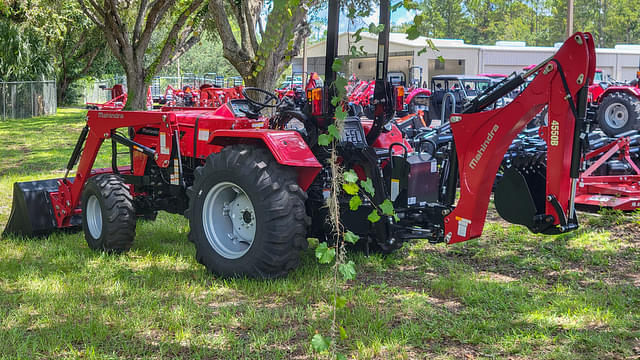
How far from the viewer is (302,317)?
4.61 meters

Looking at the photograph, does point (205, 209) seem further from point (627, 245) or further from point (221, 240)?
point (627, 245)

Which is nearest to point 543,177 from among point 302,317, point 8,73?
point 302,317

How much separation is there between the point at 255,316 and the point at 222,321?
0.23m

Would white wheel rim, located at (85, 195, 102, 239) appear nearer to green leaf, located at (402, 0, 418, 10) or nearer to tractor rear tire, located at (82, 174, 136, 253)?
tractor rear tire, located at (82, 174, 136, 253)

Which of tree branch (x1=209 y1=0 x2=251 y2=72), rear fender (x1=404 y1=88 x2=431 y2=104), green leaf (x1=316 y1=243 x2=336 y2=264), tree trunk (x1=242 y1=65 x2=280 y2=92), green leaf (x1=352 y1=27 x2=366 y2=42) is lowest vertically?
green leaf (x1=316 y1=243 x2=336 y2=264)

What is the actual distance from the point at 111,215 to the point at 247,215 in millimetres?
1502

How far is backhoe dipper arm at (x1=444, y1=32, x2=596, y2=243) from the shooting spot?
436cm

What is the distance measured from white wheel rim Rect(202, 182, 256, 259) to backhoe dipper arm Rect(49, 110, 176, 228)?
1.14 m

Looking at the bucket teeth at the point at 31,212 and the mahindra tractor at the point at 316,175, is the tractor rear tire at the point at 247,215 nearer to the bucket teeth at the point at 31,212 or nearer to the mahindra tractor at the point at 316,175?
the mahindra tractor at the point at 316,175

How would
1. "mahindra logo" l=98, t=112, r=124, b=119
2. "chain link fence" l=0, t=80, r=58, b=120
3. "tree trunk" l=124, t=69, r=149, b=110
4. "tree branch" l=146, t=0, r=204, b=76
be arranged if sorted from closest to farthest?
"mahindra logo" l=98, t=112, r=124, b=119, "tree trunk" l=124, t=69, r=149, b=110, "tree branch" l=146, t=0, r=204, b=76, "chain link fence" l=0, t=80, r=58, b=120

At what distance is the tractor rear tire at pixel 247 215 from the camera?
5.09m

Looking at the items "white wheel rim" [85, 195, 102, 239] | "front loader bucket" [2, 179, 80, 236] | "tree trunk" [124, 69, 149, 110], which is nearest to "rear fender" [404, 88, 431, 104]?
"tree trunk" [124, 69, 149, 110]

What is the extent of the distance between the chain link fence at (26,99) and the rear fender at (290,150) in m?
24.6

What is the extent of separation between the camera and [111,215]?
622 centimetres
